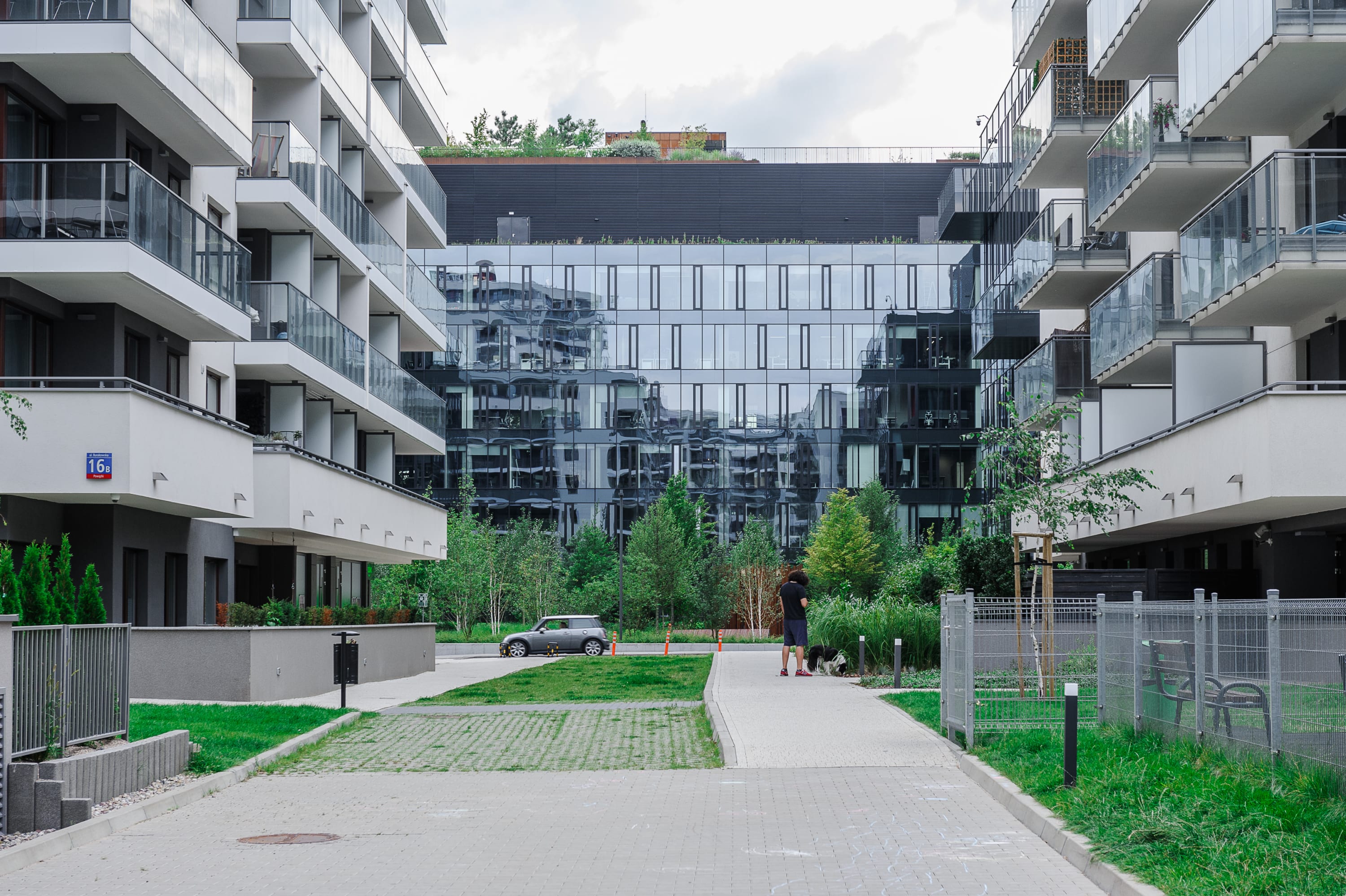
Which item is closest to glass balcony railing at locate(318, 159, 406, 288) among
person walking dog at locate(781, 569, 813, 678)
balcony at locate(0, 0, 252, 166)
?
balcony at locate(0, 0, 252, 166)

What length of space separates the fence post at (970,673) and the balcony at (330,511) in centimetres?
1547

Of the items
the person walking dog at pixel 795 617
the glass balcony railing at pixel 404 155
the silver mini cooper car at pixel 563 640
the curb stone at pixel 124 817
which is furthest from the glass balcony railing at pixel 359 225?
the curb stone at pixel 124 817

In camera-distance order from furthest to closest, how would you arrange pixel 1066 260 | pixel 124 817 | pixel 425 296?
pixel 425 296 → pixel 1066 260 → pixel 124 817

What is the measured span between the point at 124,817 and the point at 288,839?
1480 millimetres

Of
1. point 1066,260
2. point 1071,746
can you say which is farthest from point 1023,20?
point 1071,746

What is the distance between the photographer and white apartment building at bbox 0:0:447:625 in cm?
2144

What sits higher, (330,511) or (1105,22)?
(1105,22)

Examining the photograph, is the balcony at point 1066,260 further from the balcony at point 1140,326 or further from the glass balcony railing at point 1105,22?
the glass balcony railing at point 1105,22

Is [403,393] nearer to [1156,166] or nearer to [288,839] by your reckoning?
[1156,166]

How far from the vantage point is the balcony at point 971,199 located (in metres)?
66.2

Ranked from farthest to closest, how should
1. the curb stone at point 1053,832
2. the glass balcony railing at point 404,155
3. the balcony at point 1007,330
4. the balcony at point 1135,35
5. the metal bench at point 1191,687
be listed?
the balcony at point 1007,330 → the glass balcony railing at point 404,155 → the balcony at point 1135,35 → the metal bench at point 1191,687 → the curb stone at point 1053,832

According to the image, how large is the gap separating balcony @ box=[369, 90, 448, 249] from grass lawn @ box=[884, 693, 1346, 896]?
30.6 meters

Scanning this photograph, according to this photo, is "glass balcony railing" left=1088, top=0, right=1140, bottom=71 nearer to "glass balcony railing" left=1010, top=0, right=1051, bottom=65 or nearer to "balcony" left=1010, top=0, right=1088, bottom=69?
"balcony" left=1010, top=0, right=1088, bottom=69

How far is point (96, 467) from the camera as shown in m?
20.7
